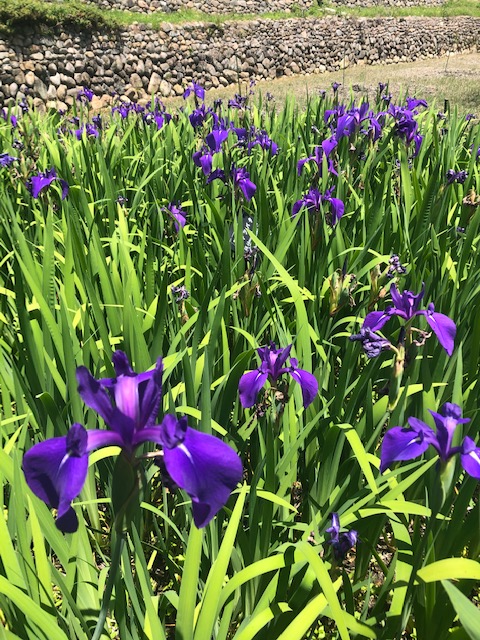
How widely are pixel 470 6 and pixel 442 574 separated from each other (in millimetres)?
34555

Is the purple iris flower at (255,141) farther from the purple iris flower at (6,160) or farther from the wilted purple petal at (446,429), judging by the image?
the wilted purple petal at (446,429)

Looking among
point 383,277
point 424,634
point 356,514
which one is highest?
point 383,277

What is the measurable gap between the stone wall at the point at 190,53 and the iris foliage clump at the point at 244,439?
25.6ft

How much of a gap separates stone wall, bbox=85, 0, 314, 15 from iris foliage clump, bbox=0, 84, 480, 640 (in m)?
16.6

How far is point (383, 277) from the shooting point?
1.70 metres

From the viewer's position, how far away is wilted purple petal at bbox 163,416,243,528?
0.62 m

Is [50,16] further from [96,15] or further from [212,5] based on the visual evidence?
[212,5]

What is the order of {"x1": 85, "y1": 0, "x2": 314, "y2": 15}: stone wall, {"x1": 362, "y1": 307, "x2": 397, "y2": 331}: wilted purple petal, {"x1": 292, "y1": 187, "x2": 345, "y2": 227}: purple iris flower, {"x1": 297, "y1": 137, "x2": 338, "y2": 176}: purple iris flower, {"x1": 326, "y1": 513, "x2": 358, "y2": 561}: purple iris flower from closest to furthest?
{"x1": 326, "y1": 513, "x2": 358, "y2": 561}: purple iris flower
{"x1": 362, "y1": 307, "x2": 397, "y2": 331}: wilted purple petal
{"x1": 292, "y1": 187, "x2": 345, "y2": 227}: purple iris flower
{"x1": 297, "y1": 137, "x2": 338, "y2": 176}: purple iris flower
{"x1": 85, "y1": 0, "x2": 314, "y2": 15}: stone wall

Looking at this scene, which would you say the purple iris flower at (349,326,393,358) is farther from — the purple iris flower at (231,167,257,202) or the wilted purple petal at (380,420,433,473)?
the purple iris flower at (231,167,257,202)

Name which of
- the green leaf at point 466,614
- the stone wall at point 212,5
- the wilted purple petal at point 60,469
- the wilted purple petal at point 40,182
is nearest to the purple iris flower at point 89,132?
the wilted purple petal at point 40,182

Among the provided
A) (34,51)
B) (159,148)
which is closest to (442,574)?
(159,148)

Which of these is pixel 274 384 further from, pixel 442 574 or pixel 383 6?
pixel 383 6

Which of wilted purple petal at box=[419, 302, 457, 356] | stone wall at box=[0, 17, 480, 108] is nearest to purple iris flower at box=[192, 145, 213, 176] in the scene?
wilted purple petal at box=[419, 302, 457, 356]

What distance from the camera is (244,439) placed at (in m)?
1.48
